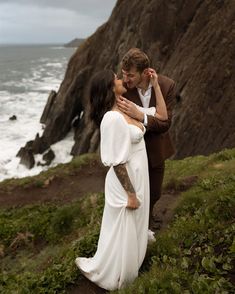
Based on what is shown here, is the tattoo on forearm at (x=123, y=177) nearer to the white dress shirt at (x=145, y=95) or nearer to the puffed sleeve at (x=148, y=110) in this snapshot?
the puffed sleeve at (x=148, y=110)

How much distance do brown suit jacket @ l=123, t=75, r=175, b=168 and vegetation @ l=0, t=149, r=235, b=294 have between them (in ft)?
3.90

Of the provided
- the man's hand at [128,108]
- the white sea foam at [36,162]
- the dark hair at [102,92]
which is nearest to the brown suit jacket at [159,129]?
the man's hand at [128,108]

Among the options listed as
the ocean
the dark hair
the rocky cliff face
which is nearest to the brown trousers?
the dark hair

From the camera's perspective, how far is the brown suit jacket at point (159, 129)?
5781 millimetres

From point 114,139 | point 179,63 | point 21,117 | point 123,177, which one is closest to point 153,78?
point 114,139

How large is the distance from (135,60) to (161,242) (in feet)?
8.98

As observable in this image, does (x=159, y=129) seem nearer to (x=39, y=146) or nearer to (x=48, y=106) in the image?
(x=39, y=146)

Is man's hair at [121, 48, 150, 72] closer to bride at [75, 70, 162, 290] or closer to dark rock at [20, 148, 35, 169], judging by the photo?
bride at [75, 70, 162, 290]

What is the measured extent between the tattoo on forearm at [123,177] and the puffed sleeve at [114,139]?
8cm

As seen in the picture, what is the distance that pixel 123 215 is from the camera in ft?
17.5

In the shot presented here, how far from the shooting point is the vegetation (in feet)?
17.1

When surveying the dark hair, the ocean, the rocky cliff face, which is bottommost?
the ocean

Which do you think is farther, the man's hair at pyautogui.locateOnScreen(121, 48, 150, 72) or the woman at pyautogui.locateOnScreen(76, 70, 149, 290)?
the man's hair at pyautogui.locateOnScreen(121, 48, 150, 72)

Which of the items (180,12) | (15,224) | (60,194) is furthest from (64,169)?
(180,12)
